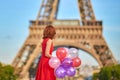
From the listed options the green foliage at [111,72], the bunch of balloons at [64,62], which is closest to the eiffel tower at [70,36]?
the green foliage at [111,72]

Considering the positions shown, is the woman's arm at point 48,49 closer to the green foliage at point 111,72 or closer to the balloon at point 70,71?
the balloon at point 70,71

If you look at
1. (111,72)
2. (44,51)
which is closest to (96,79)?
(111,72)

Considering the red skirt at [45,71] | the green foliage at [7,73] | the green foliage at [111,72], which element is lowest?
the red skirt at [45,71]

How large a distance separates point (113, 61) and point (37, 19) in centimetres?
884

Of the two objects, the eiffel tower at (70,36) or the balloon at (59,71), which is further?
the eiffel tower at (70,36)

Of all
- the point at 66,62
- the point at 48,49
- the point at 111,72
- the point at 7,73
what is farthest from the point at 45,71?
the point at 111,72

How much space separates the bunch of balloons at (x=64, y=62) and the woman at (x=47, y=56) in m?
0.12

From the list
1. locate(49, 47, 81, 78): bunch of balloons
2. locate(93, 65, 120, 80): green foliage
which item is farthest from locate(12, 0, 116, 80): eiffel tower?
locate(49, 47, 81, 78): bunch of balloons

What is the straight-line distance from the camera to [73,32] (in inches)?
2037

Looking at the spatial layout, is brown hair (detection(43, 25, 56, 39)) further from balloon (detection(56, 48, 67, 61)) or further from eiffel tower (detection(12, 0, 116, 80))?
eiffel tower (detection(12, 0, 116, 80))

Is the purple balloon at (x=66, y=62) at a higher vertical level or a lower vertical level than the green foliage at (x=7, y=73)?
lower

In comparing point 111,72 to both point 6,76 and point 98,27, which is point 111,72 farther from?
point 6,76

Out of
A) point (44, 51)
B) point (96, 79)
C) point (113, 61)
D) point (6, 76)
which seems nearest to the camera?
point (44, 51)

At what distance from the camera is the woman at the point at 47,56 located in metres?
10.1
